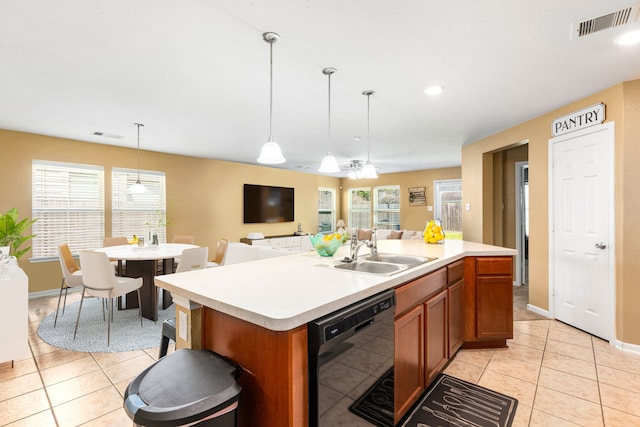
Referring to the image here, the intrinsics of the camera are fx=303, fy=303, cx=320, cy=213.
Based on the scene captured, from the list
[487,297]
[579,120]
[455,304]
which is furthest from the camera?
[579,120]

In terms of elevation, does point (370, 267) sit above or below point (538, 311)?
above

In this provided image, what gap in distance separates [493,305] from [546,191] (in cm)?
186

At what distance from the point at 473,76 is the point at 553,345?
8.60ft

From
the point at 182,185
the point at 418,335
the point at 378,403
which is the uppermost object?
the point at 182,185

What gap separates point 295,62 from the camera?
238cm

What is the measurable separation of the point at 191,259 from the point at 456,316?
9.29ft

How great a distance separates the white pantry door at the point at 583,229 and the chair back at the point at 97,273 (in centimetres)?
489

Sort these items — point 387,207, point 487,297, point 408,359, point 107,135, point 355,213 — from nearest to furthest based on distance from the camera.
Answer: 1. point 408,359
2. point 487,297
3. point 107,135
4. point 387,207
5. point 355,213

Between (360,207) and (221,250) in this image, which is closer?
(221,250)

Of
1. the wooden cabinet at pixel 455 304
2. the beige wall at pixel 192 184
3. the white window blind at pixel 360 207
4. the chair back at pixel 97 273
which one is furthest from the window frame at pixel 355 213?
the chair back at pixel 97 273

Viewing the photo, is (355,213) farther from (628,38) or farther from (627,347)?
(628,38)

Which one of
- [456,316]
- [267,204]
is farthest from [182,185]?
[456,316]

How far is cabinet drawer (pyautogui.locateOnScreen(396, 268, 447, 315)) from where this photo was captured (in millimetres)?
1686

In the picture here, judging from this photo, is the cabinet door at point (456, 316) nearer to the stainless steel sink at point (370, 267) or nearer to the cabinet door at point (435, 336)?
the cabinet door at point (435, 336)
